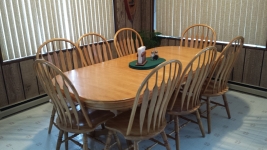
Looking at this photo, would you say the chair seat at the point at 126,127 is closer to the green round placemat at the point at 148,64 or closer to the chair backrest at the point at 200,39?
the green round placemat at the point at 148,64

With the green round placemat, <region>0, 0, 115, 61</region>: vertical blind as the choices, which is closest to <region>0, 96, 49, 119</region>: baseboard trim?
<region>0, 0, 115, 61</region>: vertical blind

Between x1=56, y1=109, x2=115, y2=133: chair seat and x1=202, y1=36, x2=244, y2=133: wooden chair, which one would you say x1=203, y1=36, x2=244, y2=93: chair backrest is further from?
x1=56, y1=109, x2=115, y2=133: chair seat

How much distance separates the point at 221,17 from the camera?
11.4ft

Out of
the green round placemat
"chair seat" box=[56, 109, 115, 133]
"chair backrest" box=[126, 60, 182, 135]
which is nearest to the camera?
"chair backrest" box=[126, 60, 182, 135]

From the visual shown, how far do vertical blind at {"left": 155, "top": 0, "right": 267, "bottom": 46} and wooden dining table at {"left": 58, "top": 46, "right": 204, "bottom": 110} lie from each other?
1.06m

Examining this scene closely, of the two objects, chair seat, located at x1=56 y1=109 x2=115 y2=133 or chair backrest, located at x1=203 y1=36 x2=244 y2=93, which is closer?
chair seat, located at x1=56 y1=109 x2=115 y2=133

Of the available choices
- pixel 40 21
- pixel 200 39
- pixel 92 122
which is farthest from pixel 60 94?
pixel 200 39

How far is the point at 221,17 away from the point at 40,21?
2.44 metres

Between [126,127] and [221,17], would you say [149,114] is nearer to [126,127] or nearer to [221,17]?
[126,127]

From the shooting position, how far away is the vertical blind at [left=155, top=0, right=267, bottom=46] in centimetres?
319

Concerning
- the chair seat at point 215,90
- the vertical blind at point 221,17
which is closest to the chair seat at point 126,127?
the chair seat at point 215,90

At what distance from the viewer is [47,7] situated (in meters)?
3.13

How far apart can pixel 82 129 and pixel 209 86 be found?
4.82ft

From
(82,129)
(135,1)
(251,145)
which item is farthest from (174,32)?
(82,129)
